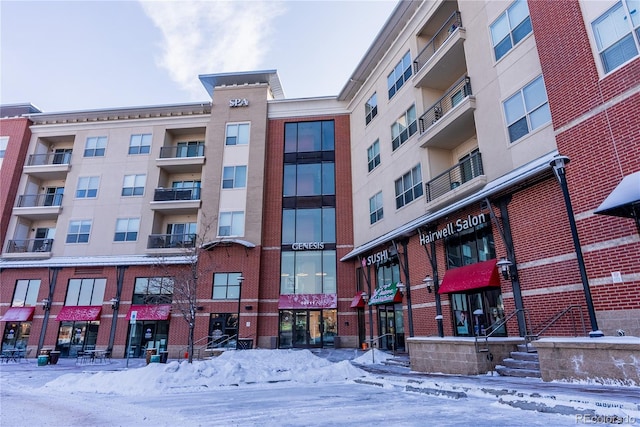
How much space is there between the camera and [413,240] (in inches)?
758

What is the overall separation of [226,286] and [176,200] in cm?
838

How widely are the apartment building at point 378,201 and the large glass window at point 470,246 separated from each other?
90 mm

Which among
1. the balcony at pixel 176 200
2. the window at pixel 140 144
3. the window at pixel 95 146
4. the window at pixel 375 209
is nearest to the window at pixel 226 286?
the balcony at pixel 176 200

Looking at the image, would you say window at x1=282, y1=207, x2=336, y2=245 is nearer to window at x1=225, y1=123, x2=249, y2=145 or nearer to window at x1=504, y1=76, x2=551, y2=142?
window at x1=225, y1=123, x2=249, y2=145

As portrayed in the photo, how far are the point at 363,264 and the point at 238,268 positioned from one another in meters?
9.30

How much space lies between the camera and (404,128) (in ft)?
71.1

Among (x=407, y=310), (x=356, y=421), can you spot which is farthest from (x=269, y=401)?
(x=407, y=310)

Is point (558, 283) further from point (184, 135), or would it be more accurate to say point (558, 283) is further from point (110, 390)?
point (184, 135)

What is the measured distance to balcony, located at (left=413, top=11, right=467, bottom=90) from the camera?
17.4m

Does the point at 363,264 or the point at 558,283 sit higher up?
the point at 363,264

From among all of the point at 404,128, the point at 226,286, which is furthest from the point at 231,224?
the point at 404,128

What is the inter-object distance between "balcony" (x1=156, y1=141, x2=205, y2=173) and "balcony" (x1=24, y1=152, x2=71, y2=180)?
8.62 m

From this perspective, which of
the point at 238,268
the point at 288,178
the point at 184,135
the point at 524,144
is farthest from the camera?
the point at 184,135

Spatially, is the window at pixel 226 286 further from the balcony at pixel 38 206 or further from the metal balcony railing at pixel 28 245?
the balcony at pixel 38 206
